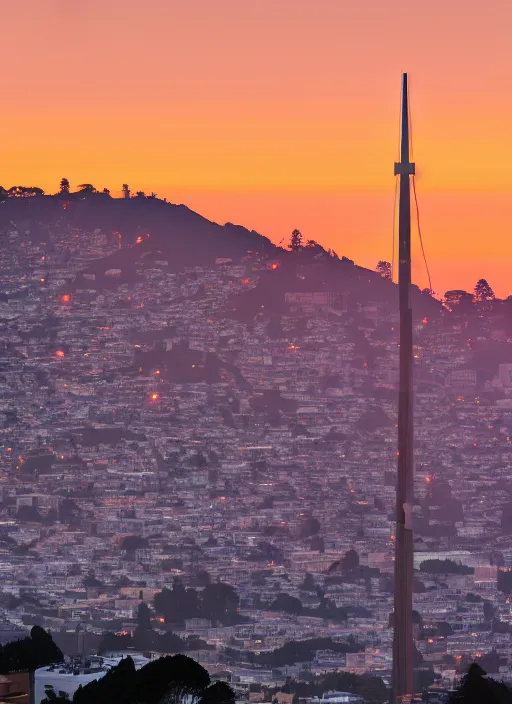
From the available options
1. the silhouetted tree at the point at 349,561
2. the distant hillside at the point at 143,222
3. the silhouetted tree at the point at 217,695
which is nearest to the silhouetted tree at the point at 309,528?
the silhouetted tree at the point at 349,561

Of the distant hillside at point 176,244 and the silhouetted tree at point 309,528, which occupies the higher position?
the distant hillside at point 176,244

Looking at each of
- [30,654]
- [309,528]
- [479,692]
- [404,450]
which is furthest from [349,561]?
[479,692]

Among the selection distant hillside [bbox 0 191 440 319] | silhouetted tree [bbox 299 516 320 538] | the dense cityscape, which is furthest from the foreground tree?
distant hillside [bbox 0 191 440 319]

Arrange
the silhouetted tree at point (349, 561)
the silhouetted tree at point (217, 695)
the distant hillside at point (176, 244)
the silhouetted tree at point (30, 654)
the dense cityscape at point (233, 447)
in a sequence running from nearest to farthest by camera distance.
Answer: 1. the silhouetted tree at point (217, 695)
2. the silhouetted tree at point (30, 654)
3. the dense cityscape at point (233, 447)
4. the silhouetted tree at point (349, 561)
5. the distant hillside at point (176, 244)

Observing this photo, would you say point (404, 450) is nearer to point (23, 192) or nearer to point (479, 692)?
point (479, 692)

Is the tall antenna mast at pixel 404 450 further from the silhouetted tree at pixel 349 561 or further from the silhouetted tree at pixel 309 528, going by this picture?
the silhouetted tree at pixel 309 528

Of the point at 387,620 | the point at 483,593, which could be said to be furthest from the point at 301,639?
the point at 483,593

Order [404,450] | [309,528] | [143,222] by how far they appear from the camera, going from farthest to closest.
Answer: [143,222], [309,528], [404,450]

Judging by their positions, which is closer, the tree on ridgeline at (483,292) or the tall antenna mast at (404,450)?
→ the tall antenna mast at (404,450)
